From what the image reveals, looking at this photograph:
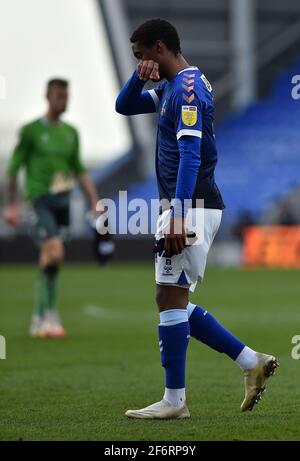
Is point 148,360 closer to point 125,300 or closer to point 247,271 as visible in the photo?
point 125,300

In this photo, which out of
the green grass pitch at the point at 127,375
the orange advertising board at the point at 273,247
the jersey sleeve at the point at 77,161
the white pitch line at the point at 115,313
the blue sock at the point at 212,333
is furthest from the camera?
the orange advertising board at the point at 273,247

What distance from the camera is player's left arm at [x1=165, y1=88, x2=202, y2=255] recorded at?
225 inches

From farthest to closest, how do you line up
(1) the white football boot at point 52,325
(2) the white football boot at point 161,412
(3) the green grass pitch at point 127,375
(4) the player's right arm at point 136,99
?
(1) the white football boot at point 52,325
(4) the player's right arm at point 136,99
(2) the white football boot at point 161,412
(3) the green grass pitch at point 127,375

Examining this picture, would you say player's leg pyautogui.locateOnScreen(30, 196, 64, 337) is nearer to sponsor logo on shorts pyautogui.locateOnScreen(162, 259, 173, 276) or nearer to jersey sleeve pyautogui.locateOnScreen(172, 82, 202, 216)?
sponsor logo on shorts pyautogui.locateOnScreen(162, 259, 173, 276)

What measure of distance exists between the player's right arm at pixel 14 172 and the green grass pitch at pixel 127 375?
1.24 meters

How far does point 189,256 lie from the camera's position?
5.93 meters

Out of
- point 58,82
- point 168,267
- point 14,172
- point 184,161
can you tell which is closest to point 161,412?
point 168,267

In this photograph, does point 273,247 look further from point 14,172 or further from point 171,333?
point 171,333

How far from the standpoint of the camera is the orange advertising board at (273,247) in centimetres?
2817

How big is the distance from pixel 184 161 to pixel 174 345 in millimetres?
1022

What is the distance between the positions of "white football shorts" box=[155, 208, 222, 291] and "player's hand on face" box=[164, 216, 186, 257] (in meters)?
0.10

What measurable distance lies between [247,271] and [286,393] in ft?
62.9

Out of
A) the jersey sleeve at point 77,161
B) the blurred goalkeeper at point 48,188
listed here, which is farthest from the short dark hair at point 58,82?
the jersey sleeve at point 77,161

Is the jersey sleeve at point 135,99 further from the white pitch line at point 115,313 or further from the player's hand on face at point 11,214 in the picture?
the white pitch line at point 115,313
